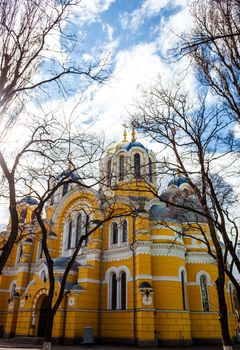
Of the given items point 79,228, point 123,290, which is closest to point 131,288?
point 123,290

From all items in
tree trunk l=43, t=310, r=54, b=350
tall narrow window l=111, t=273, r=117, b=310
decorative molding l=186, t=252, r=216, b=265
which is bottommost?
tree trunk l=43, t=310, r=54, b=350

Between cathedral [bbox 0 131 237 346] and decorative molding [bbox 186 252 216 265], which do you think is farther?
decorative molding [bbox 186 252 216 265]

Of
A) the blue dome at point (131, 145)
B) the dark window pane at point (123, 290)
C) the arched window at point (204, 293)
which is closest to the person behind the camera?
the dark window pane at point (123, 290)

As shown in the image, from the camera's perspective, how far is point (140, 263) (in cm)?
1908

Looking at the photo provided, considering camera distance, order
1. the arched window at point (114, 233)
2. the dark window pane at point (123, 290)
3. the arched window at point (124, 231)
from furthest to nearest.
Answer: the arched window at point (114, 233)
the arched window at point (124, 231)
the dark window pane at point (123, 290)

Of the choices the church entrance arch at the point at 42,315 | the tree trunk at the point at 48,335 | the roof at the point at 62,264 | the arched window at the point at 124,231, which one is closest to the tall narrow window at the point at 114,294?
the arched window at the point at 124,231

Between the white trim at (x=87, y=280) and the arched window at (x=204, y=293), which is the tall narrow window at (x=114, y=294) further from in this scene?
the arched window at (x=204, y=293)

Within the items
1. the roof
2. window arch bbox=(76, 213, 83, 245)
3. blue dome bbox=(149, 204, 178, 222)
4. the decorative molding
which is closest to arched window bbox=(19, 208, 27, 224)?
window arch bbox=(76, 213, 83, 245)

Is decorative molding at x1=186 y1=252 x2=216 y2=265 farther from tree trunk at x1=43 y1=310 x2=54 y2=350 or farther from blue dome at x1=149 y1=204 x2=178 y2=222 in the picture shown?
tree trunk at x1=43 y1=310 x2=54 y2=350

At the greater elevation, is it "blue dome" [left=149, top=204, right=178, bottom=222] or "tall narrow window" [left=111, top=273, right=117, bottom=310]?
"blue dome" [left=149, top=204, right=178, bottom=222]

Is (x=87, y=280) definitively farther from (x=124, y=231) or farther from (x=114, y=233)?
(x=124, y=231)

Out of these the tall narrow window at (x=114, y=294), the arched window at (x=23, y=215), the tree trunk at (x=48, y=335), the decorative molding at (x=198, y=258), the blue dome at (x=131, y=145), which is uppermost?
the blue dome at (x=131, y=145)

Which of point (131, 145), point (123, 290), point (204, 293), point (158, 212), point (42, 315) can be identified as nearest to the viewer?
point (123, 290)

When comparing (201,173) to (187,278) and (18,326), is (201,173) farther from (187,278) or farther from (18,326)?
(18,326)
